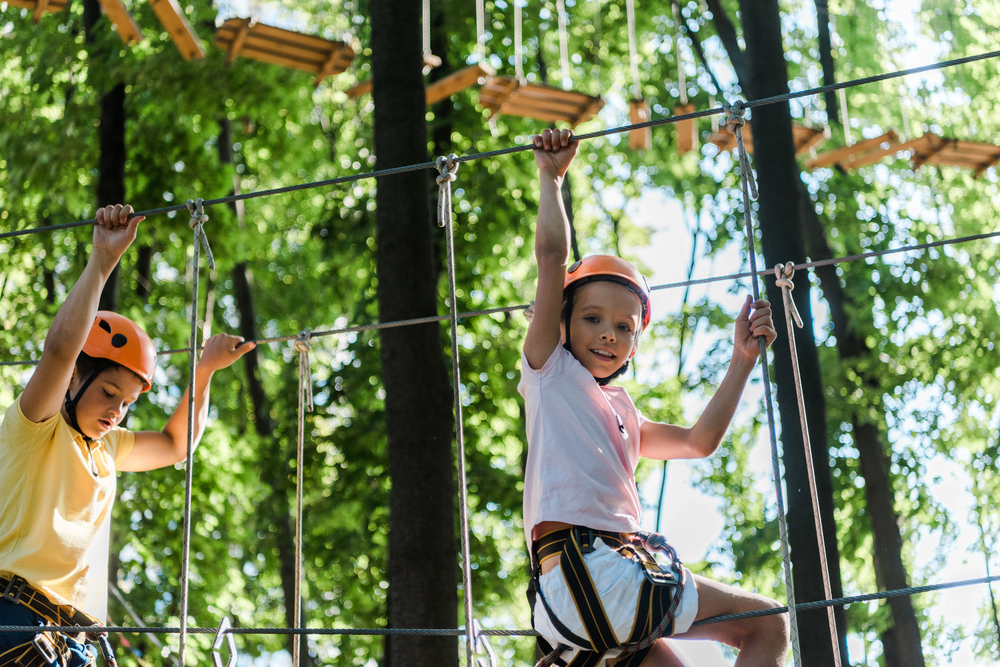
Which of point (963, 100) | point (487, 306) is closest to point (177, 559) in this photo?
point (487, 306)

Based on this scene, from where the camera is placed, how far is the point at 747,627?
2084mm

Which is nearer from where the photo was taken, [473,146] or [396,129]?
[396,129]

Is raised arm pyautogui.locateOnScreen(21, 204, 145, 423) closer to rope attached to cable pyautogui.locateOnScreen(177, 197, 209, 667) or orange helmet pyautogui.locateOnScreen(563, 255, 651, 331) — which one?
rope attached to cable pyautogui.locateOnScreen(177, 197, 209, 667)

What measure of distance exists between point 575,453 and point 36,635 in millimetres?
1389

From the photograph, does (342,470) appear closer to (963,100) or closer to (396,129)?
(396,129)

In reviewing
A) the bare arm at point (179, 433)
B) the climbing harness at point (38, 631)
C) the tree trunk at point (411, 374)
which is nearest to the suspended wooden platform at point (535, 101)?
the tree trunk at point (411, 374)

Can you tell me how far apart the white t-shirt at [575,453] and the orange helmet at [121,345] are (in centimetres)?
114

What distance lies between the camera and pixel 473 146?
758 centimetres

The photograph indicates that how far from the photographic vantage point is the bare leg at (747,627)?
204 centimetres

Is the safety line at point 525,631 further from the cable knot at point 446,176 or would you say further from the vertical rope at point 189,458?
the cable knot at point 446,176

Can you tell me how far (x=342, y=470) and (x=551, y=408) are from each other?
4.87 metres

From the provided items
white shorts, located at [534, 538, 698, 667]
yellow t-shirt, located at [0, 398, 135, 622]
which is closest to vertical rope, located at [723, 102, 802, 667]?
white shorts, located at [534, 538, 698, 667]

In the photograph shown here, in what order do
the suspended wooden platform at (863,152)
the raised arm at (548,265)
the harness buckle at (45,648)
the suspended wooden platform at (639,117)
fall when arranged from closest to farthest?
1. the raised arm at (548,265)
2. the harness buckle at (45,648)
3. the suspended wooden platform at (639,117)
4. the suspended wooden platform at (863,152)

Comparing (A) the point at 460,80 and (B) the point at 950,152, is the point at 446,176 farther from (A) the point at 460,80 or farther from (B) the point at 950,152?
(B) the point at 950,152
